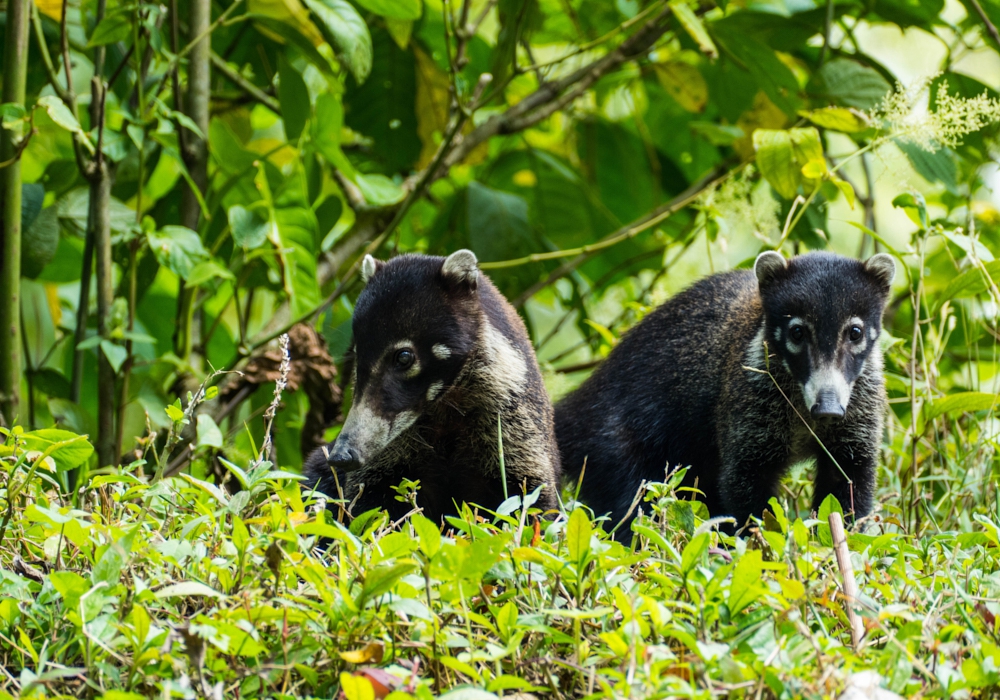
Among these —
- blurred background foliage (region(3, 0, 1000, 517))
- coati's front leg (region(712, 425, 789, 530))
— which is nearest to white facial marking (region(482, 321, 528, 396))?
coati's front leg (region(712, 425, 789, 530))

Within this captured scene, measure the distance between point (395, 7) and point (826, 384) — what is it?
116 inches

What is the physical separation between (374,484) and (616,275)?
320cm

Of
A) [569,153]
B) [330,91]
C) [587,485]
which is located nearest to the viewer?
[587,485]

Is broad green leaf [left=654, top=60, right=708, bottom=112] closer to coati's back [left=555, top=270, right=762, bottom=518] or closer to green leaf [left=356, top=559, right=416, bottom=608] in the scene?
coati's back [left=555, top=270, right=762, bottom=518]

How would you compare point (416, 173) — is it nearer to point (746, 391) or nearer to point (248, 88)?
point (248, 88)

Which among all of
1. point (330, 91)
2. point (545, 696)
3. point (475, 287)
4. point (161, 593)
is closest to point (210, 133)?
point (330, 91)

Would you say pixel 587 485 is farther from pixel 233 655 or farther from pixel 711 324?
pixel 233 655

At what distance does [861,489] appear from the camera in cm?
440

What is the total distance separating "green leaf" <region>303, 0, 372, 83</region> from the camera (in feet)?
16.2

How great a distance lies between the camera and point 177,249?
15.3ft

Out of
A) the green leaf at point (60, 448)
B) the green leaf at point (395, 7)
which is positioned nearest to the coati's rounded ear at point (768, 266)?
the green leaf at point (395, 7)

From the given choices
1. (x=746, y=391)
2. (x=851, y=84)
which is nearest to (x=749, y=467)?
(x=746, y=391)

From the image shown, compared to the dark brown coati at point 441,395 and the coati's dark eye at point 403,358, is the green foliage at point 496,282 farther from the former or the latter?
the coati's dark eye at point 403,358

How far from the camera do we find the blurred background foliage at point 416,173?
4.81 m
